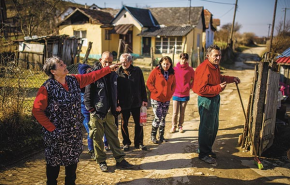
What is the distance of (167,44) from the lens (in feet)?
75.7

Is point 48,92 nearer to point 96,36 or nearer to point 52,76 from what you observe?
point 52,76

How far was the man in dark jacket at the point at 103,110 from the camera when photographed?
3814mm

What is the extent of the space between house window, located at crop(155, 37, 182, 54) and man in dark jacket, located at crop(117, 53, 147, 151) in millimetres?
18731

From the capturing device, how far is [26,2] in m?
16.6

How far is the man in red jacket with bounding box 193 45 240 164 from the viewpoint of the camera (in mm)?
4047

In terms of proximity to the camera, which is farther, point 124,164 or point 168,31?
point 168,31

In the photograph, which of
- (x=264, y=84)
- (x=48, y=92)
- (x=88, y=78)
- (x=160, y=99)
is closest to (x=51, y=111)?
(x=48, y=92)

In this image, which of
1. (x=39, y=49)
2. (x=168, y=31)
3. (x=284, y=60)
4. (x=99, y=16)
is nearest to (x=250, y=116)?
(x=284, y=60)

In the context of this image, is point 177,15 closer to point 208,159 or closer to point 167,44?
point 167,44

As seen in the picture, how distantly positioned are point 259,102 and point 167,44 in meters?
19.3

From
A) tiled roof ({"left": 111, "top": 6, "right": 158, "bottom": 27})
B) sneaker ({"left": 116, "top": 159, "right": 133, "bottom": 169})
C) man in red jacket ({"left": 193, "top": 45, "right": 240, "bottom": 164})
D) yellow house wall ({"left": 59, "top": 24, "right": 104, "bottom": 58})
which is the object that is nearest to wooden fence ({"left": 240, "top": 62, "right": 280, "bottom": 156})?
man in red jacket ({"left": 193, "top": 45, "right": 240, "bottom": 164})

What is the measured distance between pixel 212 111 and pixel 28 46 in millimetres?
12514

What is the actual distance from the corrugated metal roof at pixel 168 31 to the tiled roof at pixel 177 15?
3.90 ft

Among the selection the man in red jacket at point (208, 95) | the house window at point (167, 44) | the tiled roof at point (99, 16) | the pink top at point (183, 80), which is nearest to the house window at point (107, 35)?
the tiled roof at point (99, 16)
